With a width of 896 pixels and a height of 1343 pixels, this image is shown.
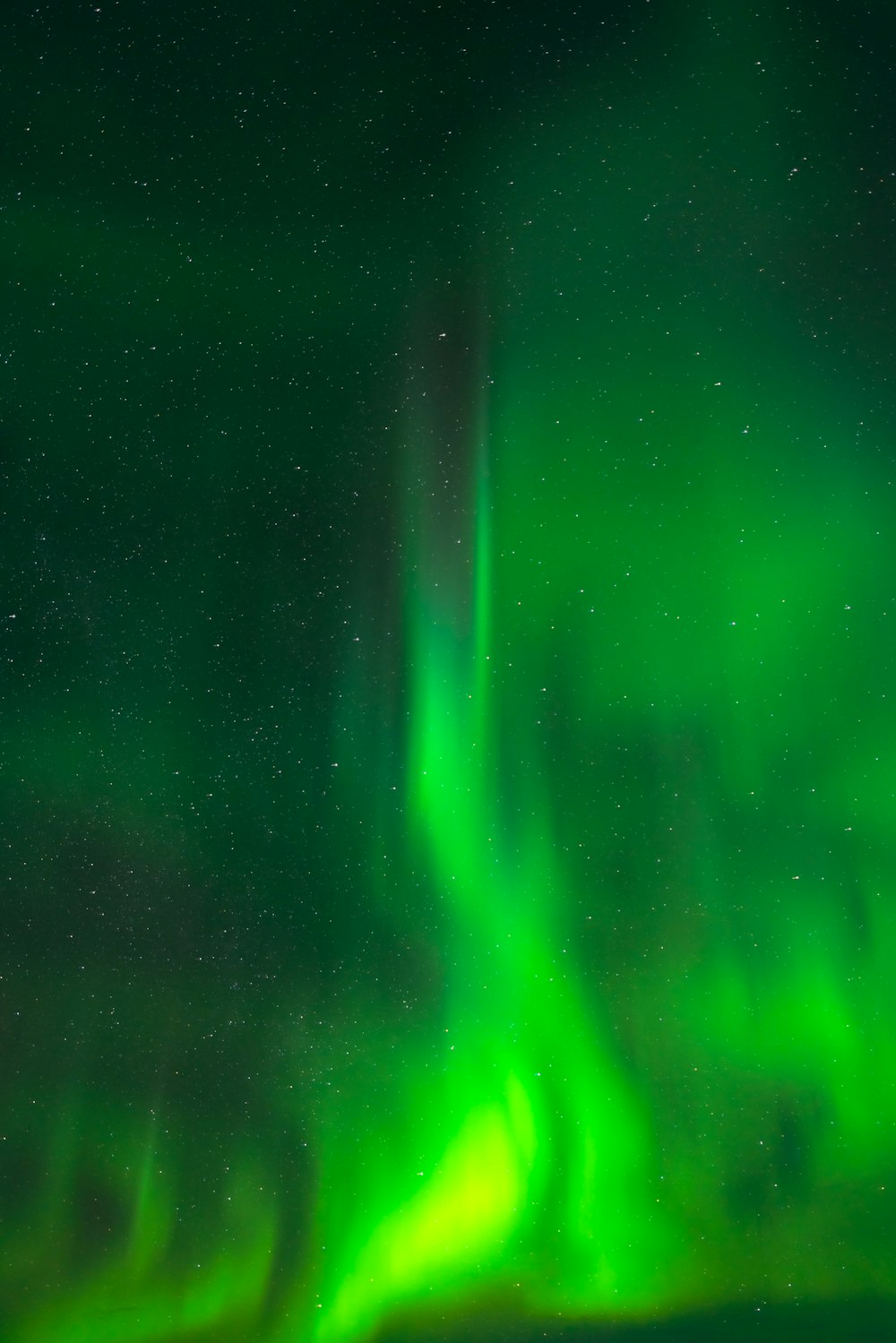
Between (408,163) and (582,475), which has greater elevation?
(408,163)

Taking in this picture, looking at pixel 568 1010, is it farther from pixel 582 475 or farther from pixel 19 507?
pixel 19 507

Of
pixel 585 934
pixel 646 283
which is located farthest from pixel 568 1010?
pixel 646 283

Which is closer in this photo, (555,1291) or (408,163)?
(555,1291)

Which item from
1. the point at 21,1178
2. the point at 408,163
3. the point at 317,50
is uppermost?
the point at 317,50

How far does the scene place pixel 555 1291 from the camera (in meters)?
1.37

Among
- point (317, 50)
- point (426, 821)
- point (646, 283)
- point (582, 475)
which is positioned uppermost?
point (317, 50)

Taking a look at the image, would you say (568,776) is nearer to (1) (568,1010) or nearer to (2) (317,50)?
(1) (568,1010)

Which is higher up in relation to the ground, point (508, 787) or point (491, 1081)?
point (508, 787)

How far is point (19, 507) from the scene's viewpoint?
1.51 m

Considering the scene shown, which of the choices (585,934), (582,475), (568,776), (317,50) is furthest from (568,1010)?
(317,50)

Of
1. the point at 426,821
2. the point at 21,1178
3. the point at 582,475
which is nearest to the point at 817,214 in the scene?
the point at 582,475

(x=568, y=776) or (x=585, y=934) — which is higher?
(x=568, y=776)

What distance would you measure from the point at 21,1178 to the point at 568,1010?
0.65 meters

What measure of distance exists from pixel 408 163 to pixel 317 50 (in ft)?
0.58
